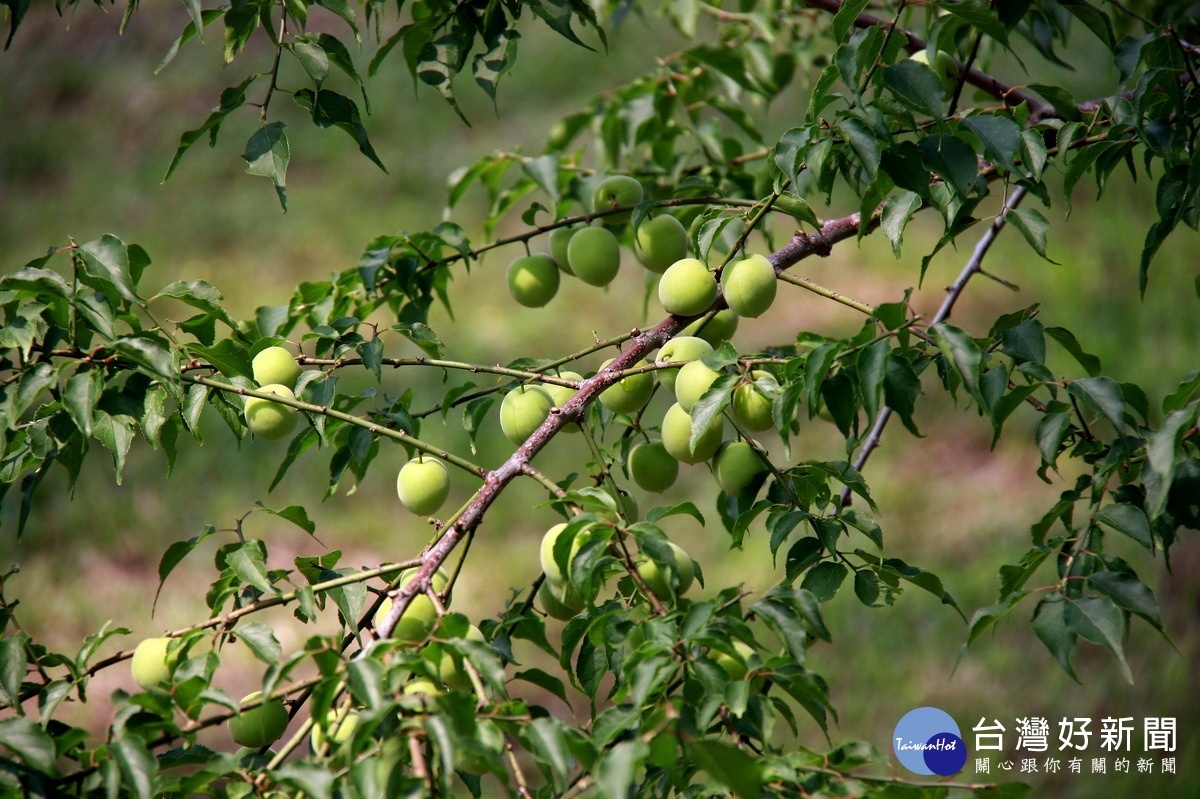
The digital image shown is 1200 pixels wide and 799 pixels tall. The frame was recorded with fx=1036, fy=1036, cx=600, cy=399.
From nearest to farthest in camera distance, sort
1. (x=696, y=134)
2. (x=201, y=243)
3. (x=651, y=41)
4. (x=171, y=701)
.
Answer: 1. (x=171, y=701)
2. (x=696, y=134)
3. (x=201, y=243)
4. (x=651, y=41)

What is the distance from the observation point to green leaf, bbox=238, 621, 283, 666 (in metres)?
0.79

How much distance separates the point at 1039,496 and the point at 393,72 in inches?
140

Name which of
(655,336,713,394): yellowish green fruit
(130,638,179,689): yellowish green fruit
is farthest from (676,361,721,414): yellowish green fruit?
(130,638,179,689): yellowish green fruit

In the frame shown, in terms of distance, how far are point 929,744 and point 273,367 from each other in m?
1.41

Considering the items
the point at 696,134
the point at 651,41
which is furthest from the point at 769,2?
the point at 651,41

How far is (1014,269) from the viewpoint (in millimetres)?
3338

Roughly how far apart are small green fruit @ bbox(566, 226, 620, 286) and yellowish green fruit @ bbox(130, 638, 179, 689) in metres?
0.64

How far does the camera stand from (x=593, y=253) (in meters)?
1.28

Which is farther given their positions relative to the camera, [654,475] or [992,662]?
Answer: [992,662]

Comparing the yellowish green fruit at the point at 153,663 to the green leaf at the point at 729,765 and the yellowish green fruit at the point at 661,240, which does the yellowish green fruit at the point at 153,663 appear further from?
the yellowish green fruit at the point at 661,240

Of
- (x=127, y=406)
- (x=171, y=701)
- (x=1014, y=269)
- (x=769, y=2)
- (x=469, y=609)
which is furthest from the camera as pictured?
(x=1014, y=269)

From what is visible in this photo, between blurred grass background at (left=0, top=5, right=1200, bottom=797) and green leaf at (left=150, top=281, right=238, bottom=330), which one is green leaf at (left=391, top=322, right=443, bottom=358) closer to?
green leaf at (left=150, top=281, right=238, bottom=330)

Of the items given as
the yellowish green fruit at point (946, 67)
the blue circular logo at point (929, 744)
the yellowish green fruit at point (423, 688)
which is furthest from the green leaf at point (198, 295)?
the blue circular logo at point (929, 744)

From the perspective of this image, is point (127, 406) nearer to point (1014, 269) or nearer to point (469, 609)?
point (469, 609)
